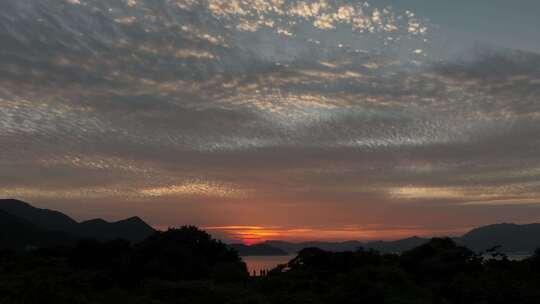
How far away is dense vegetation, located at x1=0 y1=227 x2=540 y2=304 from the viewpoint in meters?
20.8

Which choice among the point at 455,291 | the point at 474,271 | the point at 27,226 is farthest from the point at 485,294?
the point at 27,226

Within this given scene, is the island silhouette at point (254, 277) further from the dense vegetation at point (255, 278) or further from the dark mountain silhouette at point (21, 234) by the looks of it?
the dark mountain silhouette at point (21, 234)

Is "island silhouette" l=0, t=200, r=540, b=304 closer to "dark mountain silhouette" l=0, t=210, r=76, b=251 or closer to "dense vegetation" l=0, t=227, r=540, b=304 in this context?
"dense vegetation" l=0, t=227, r=540, b=304

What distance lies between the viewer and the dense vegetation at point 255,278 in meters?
20.8

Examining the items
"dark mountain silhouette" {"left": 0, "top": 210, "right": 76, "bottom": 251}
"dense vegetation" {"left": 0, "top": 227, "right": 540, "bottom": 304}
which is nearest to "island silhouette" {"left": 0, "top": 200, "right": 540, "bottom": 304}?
"dense vegetation" {"left": 0, "top": 227, "right": 540, "bottom": 304}

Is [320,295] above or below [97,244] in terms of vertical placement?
below

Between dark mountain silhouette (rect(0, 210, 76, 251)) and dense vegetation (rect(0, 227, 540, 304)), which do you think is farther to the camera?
dark mountain silhouette (rect(0, 210, 76, 251))

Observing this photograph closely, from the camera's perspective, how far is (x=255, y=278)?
2958 cm

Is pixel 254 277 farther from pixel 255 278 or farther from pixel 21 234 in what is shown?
pixel 21 234

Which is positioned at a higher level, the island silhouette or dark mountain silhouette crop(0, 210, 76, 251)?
dark mountain silhouette crop(0, 210, 76, 251)

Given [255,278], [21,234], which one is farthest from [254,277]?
[21,234]

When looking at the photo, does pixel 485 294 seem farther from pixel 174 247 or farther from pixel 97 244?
pixel 97 244

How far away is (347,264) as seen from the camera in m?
31.3

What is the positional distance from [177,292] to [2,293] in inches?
257
